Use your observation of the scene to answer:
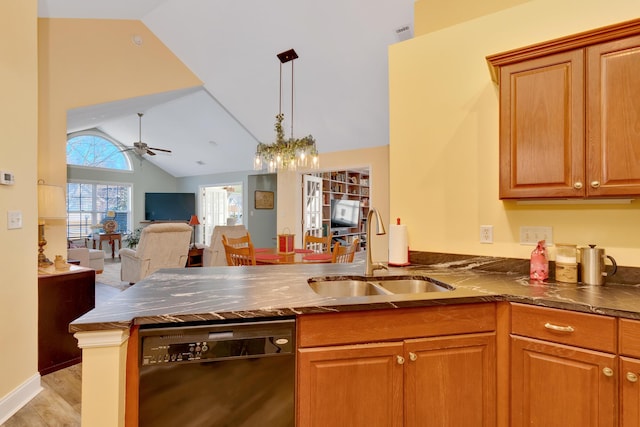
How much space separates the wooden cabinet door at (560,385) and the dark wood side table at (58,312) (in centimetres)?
315

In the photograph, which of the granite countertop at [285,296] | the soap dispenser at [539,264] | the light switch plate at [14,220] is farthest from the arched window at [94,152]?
the soap dispenser at [539,264]

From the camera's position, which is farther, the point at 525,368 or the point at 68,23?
the point at 68,23

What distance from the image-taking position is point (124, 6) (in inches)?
145

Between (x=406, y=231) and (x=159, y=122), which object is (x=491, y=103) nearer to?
(x=406, y=231)

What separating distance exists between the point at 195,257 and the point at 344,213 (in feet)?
10.8

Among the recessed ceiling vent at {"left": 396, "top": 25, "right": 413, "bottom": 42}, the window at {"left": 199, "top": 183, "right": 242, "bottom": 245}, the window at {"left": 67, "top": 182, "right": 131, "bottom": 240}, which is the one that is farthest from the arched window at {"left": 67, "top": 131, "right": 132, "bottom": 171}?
the recessed ceiling vent at {"left": 396, "top": 25, "right": 413, "bottom": 42}

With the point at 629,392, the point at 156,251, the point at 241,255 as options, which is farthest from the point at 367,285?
the point at 156,251

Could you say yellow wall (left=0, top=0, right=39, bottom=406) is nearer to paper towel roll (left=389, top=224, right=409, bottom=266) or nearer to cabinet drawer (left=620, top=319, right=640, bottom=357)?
paper towel roll (left=389, top=224, right=409, bottom=266)

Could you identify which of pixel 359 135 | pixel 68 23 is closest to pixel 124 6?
pixel 68 23

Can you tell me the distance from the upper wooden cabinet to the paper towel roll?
2.12ft

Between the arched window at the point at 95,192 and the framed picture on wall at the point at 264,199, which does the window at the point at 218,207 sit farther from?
the arched window at the point at 95,192

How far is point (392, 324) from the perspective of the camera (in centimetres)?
138

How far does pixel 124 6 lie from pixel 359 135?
131 inches

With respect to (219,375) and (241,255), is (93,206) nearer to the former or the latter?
(241,255)
